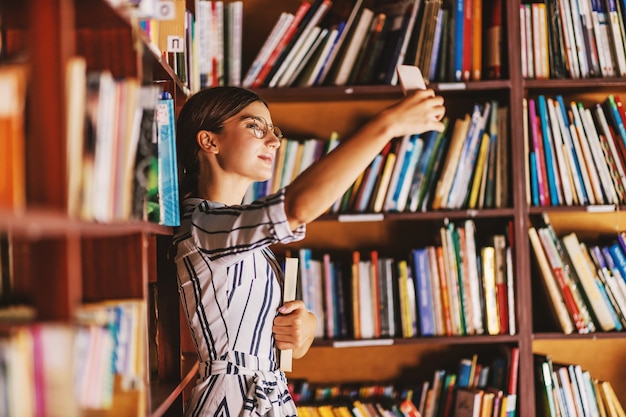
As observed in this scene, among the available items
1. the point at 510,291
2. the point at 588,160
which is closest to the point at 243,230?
the point at 510,291

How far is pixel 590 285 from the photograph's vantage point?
251 centimetres

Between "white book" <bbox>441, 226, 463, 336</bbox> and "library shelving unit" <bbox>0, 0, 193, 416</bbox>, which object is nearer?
"library shelving unit" <bbox>0, 0, 193, 416</bbox>

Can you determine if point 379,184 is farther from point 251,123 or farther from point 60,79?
point 60,79

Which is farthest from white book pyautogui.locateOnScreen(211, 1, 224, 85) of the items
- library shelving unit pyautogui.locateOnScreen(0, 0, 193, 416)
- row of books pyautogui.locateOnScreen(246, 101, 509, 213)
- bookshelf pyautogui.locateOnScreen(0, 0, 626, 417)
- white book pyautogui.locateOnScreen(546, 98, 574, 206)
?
white book pyautogui.locateOnScreen(546, 98, 574, 206)

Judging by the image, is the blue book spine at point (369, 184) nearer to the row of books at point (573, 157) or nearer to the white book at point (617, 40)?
the row of books at point (573, 157)

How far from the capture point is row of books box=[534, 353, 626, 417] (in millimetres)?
2506

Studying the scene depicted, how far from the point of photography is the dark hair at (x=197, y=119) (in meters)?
1.76

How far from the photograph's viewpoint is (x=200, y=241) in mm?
1535

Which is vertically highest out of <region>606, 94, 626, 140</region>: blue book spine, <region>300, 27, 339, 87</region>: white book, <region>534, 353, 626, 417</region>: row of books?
<region>300, 27, 339, 87</region>: white book

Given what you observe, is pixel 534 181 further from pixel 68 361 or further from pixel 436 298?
pixel 68 361

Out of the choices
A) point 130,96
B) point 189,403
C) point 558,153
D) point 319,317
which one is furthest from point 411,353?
point 130,96

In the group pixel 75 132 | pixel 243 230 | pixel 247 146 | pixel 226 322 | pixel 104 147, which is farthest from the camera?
pixel 247 146

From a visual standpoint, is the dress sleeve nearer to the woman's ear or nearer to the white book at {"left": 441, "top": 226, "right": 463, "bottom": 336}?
the woman's ear

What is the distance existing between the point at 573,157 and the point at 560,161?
50 mm
